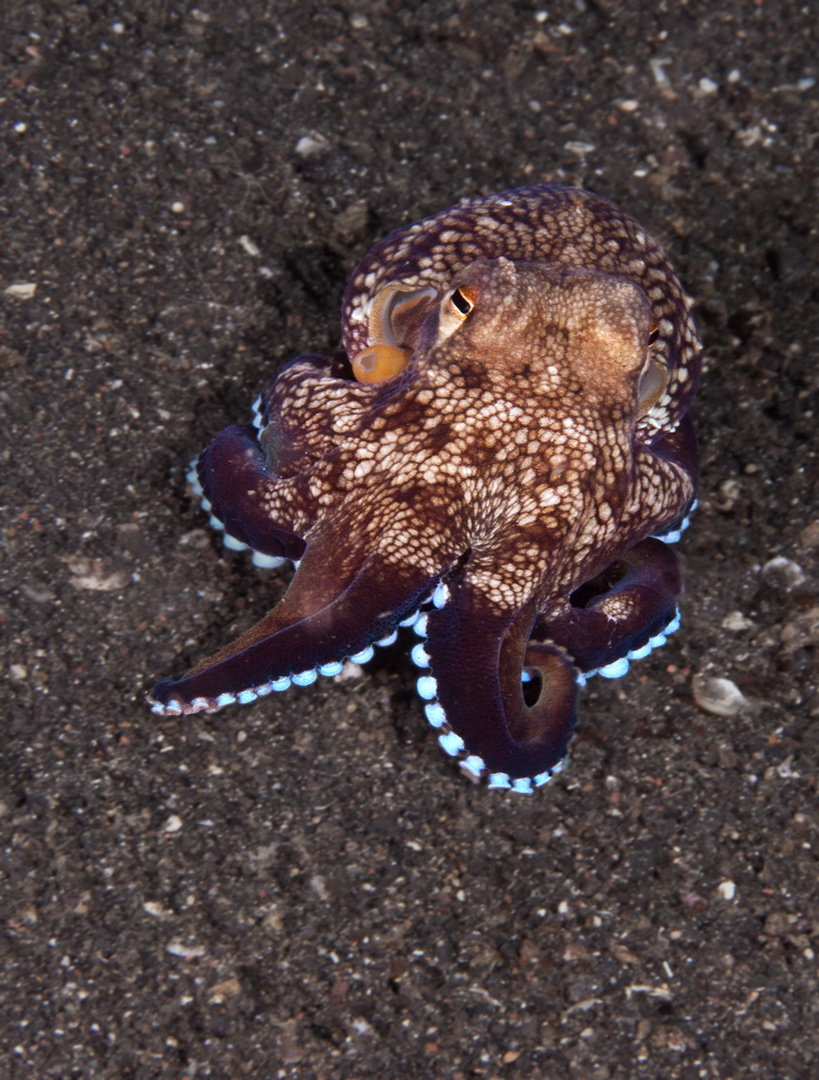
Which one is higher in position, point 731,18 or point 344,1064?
point 731,18

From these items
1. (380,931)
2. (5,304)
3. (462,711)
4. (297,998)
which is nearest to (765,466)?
(462,711)

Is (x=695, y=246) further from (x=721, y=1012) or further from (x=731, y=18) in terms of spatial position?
(x=721, y=1012)

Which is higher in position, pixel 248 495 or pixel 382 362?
pixel 382 362

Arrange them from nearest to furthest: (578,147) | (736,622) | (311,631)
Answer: (311,631)
(736,622)
(578,147)

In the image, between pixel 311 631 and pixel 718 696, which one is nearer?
pixel 311 631

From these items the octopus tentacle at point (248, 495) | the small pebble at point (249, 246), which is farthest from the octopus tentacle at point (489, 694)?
the small pebble at point (249, 246)

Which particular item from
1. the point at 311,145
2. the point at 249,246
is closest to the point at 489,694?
the point at 249,246

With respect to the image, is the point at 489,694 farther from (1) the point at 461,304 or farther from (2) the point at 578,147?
(2) the point at 578,147
